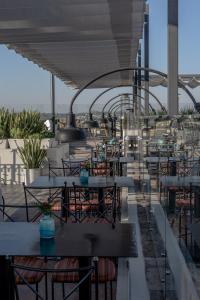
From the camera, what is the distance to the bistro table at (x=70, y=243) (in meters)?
2.38

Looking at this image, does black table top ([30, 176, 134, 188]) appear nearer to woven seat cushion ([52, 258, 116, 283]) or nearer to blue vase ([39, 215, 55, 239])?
woven seat cushion ([52, 258, 116, 283])

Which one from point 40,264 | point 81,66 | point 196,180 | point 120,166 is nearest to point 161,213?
point 196,180

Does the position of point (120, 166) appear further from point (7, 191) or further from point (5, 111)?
point (5, 111)

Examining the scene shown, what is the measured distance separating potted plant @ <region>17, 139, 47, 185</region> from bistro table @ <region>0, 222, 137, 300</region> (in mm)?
5190

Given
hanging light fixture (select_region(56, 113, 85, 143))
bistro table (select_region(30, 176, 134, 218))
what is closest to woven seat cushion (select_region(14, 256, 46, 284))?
hanging light fixture (select_region(56, 113, 85, 143))

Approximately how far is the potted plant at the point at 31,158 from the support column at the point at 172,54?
4.52 metres

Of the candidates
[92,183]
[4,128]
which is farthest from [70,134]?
[4,128]

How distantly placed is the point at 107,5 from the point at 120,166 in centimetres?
292

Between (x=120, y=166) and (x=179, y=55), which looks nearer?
(x=179, y=55)

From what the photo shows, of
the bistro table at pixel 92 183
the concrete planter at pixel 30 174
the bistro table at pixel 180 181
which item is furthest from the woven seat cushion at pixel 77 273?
the concrete planter at pixel 30 174

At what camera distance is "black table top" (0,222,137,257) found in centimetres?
241

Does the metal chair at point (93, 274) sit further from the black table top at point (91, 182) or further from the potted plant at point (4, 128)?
the potted plant at point (4, 128)

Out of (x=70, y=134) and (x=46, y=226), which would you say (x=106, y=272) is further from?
(x=70, y=134)

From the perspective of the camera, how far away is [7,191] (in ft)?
25.5
